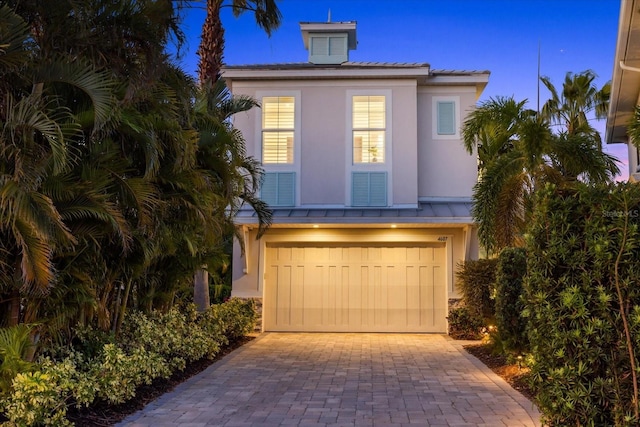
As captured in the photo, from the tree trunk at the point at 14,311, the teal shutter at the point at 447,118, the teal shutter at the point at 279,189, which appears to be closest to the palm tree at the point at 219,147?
the tree trunk at the point at 14,311

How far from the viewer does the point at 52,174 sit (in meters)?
6.23

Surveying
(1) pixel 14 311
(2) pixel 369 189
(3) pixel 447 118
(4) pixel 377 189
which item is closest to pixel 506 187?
(4) pixel 377 189

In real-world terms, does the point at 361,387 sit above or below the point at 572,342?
below

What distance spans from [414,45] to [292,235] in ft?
19.2

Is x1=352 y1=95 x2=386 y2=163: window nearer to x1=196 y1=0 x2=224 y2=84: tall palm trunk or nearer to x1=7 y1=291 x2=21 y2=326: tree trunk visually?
x1=196 y1=0 x2=224 y2=84: tall palm trunk

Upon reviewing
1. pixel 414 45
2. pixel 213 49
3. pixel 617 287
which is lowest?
pixel 617 287

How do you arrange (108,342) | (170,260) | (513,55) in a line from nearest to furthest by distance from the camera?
1. (108,342)
2. (170,260)
3. (513,55)

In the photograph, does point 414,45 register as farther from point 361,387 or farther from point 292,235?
point 361,387

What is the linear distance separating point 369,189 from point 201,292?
4.83 meters

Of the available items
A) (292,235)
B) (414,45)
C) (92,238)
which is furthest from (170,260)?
(414,45)

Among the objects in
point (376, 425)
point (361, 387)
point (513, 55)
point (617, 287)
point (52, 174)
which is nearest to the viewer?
point (617, 287)

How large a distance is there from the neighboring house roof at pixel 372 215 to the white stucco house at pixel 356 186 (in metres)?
0.10

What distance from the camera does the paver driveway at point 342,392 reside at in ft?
23.0

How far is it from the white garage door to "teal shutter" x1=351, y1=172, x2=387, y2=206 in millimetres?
1281
